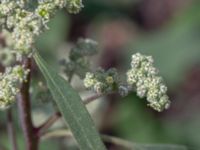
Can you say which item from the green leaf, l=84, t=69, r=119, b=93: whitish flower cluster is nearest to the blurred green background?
l=84, t=69, r=119, b=93: whitish flower cluster

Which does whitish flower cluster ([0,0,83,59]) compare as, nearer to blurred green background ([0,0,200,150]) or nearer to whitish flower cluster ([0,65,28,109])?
whitish flower cluster ([0,65,28,109])

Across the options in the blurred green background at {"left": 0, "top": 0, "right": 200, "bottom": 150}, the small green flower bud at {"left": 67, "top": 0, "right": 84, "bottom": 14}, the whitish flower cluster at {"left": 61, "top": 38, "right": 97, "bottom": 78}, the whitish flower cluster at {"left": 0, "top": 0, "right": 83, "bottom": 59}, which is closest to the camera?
the whitish flower cluster at {"left": 0, "top": 0, "right": 83, "bottom": 59}

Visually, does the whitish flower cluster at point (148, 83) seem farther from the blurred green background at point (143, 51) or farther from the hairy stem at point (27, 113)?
the blurred green background at point (143, 51)

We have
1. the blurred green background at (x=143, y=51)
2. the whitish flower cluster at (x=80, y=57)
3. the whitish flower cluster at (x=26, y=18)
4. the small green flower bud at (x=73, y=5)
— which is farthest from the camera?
the blurred green background at (x=143, y=51)

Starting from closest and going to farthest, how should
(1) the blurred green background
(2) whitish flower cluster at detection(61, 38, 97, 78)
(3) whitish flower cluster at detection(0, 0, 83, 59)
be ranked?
(3) whitish flower cluster at detection(0, 0, 83, 59), (2) whitish flower cluster at detection(61, 38, 97, 78), (1) the blurred green background

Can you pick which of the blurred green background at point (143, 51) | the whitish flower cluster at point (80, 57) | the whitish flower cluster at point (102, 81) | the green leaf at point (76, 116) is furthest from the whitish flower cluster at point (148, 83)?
the blurred green background at point (143, 51)

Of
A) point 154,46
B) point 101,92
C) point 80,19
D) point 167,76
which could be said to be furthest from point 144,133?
point 101,92
